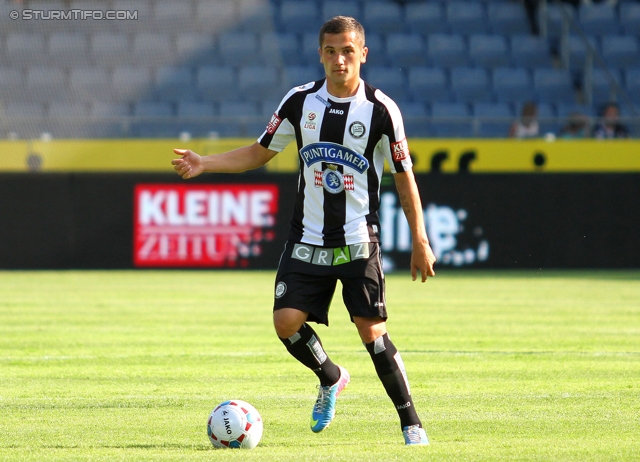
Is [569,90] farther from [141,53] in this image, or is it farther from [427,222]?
[141,53]

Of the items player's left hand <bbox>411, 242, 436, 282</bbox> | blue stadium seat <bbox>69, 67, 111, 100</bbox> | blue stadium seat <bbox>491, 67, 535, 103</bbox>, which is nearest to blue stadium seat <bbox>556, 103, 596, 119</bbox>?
blue stadium seat <bbox>491, 67, 535, 103</bbox>

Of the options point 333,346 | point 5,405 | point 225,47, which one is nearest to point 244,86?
point 225,47

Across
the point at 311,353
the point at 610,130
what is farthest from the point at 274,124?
the point at 610,130

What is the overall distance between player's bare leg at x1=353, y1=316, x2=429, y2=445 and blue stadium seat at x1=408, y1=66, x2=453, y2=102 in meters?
18.6

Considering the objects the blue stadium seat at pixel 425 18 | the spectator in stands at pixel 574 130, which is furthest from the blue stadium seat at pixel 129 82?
the spectator in stands at pixel 574 130

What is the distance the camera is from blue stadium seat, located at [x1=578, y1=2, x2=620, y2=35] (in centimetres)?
2639

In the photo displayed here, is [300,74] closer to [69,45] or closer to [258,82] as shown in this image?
[258,82]

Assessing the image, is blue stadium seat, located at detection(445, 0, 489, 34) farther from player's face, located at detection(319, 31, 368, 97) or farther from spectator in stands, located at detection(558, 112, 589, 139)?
player's face, located at detection(319, 31, 368, 97)

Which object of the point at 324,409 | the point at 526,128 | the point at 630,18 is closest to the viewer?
the point at 324,409

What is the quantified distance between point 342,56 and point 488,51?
20162 millimetres

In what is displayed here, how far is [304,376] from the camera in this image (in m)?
8.45

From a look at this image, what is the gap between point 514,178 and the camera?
20.3m

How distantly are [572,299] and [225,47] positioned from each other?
11.6 metres

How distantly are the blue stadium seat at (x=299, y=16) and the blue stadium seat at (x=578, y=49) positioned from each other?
19.1ft
